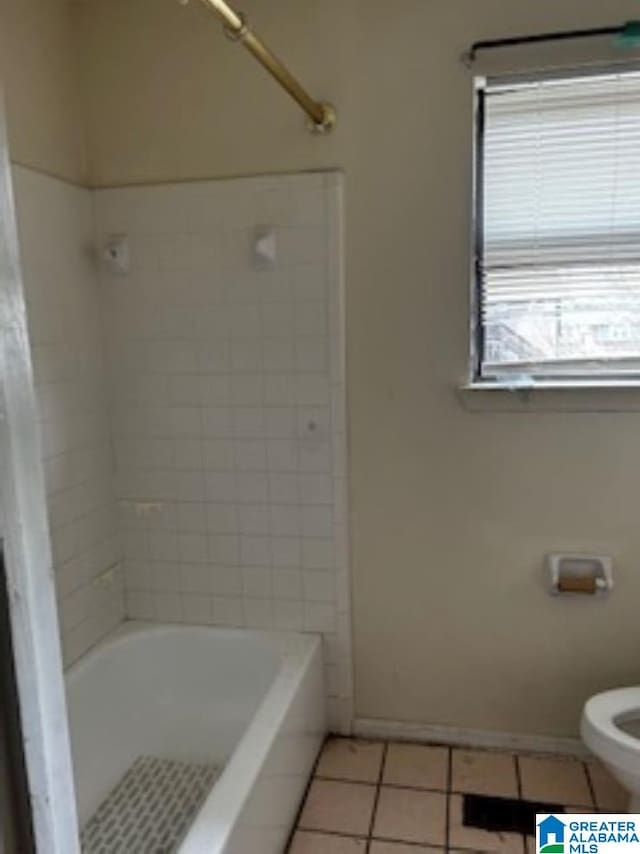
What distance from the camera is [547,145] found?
6.33ft

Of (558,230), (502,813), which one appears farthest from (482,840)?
(558,230)

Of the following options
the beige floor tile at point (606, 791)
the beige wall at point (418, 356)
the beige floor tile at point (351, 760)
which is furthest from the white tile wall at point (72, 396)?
the beige floor tile at point (606, 791)

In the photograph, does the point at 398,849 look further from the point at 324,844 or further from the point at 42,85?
the point at 42,85

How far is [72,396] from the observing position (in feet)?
6.84

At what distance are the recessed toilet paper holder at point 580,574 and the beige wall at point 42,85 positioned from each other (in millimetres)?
1965

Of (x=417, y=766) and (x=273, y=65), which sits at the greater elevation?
(x=273, y=65)

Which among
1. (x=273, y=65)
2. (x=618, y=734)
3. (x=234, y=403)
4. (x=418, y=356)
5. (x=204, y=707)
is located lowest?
(x=204, y=707)

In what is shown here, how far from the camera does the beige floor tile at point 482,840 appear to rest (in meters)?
1.79

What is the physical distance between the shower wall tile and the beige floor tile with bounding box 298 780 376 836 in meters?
0.28

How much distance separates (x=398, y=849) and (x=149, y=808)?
0.72 metres

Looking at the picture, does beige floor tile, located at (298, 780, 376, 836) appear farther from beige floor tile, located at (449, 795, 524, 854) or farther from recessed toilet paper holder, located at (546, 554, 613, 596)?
recessed toilet paper holder, located at (546, 554, 613, 596)

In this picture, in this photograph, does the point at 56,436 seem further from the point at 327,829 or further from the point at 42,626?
the point at 42,626

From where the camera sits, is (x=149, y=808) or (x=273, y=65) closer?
(x=273, y=65)

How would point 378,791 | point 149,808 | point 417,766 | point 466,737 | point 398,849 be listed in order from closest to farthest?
point 398,849 < point 149,808 < point 378,791 < point 417,766 < point 466,737
